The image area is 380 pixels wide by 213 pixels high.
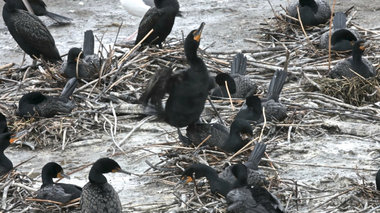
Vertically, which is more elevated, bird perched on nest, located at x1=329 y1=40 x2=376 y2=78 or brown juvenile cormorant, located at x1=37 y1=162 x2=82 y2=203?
bird perched on nest, located at x1=329 y1=40 x2=376 y2=78

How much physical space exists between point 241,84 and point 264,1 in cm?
486

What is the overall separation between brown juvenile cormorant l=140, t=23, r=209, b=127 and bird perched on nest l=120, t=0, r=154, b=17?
528 cm

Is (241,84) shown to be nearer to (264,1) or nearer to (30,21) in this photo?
(30,21)

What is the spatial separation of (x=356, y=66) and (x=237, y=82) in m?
1.41

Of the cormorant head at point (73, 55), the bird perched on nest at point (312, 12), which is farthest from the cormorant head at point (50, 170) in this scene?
the bird perched on nest at point (312, 12)

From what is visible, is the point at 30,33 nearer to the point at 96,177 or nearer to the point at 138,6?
the point at 138,6

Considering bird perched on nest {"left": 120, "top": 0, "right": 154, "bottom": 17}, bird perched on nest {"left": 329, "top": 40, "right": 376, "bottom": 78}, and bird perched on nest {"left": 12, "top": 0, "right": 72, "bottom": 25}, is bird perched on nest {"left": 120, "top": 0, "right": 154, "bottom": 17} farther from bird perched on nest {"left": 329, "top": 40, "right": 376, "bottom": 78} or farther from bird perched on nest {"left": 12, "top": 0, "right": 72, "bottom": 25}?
bird perched on nest {"left": 329, "top": 40, "right": 376, "bottom": 78}

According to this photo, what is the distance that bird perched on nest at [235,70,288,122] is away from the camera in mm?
7926

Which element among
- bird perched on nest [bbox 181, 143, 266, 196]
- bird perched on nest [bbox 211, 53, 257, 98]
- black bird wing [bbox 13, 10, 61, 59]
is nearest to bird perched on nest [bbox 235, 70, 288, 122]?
bird perched on nest [bbox 211, 53, 257, 98]

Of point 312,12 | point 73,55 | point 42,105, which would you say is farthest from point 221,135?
point 312,12

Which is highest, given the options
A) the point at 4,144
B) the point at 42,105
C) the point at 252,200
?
the point at 252,200

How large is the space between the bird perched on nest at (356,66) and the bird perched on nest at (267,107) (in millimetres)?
1106

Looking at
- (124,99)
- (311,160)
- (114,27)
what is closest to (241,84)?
(124,99)

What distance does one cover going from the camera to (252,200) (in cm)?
608
